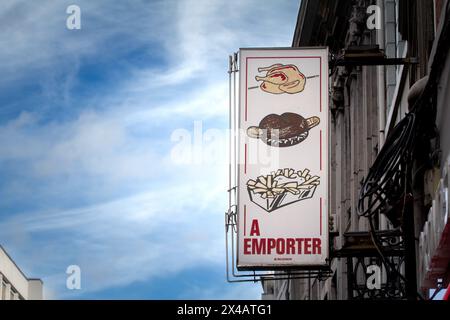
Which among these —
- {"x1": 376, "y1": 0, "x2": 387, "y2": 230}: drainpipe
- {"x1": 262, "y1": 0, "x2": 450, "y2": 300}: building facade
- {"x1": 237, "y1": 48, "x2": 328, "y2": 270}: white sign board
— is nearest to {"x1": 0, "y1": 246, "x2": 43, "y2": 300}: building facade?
{"x1": 262, "y1": 0, "x2": 450, "y2": 300}: building facade

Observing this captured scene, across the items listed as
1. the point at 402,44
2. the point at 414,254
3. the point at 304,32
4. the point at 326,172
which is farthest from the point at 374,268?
the point at 304,32

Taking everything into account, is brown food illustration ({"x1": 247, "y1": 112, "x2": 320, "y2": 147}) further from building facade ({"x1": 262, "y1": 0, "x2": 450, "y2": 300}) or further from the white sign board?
building facade ({"x1": 262, "y1": 0, "x2": 450, "y2": 300})

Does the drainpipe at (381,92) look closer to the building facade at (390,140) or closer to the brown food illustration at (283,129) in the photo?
the building facade at (390,140)

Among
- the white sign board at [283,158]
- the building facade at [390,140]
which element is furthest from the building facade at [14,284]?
the white sign board at [283,158]

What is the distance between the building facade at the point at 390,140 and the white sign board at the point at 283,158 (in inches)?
20.8

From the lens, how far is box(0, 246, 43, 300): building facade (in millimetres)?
68250

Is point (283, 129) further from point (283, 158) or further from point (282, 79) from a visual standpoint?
point (282, 79)

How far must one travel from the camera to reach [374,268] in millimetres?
32219

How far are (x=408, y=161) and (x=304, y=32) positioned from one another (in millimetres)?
24364

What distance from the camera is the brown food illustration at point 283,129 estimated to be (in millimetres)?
26094
